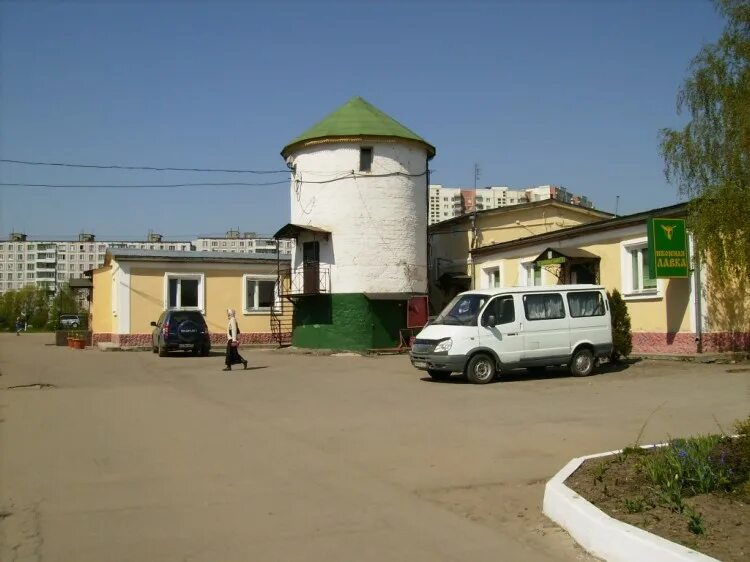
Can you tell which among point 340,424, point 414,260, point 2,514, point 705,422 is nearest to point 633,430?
point 705,422

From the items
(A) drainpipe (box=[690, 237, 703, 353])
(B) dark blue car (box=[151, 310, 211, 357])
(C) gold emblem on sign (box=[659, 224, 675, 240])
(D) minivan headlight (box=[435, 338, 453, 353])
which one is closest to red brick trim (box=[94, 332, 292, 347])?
(B) dark blue car (box=[151, 310, 211, 357])

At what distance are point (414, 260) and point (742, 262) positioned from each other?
46.9ft

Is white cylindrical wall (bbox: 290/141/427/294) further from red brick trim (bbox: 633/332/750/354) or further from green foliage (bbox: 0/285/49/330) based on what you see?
green foliage (bbox: 0/285/49/330)

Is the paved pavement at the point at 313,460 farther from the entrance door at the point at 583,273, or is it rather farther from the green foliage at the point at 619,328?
the entrance door at the point at 583,273

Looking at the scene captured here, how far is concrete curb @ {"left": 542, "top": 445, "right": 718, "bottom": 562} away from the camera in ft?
15.4

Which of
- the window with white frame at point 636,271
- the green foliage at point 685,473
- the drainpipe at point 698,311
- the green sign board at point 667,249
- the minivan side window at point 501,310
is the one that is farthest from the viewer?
the window with white frame at point 636,271

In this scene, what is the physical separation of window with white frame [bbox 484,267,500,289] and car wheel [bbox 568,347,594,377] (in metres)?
11.9

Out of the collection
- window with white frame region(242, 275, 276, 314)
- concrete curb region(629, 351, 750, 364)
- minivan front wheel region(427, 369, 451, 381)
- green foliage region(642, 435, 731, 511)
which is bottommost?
minivan front wheel region(427, 369, 451, 381)

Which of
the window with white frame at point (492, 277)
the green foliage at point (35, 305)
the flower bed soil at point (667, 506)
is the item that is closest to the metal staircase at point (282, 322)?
the window with white frame at point (492, 277)

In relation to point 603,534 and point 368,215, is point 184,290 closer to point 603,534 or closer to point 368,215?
point 368,215

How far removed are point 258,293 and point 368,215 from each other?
321 inches

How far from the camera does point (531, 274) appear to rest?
27.2 metres

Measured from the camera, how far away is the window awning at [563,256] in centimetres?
2338

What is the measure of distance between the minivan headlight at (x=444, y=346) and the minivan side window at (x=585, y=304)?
3.35 m
